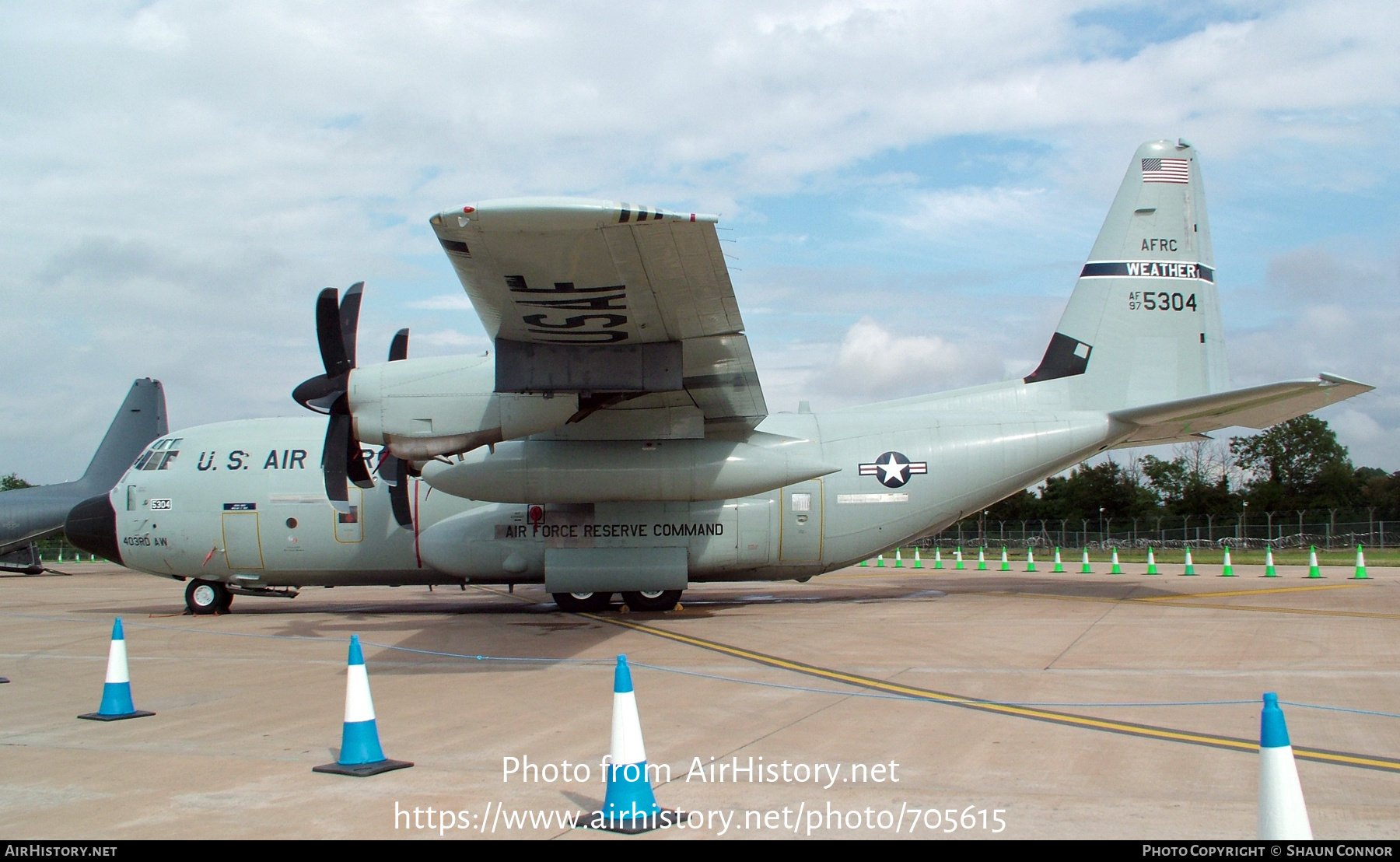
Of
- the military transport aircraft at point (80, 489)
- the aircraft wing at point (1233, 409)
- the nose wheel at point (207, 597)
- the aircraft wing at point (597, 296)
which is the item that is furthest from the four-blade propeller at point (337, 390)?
the military transport aircraft at point (80, 489)

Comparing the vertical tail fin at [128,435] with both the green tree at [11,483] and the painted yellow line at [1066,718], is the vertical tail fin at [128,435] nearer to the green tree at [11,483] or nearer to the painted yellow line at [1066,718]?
the painted yellow line at [1066,718]

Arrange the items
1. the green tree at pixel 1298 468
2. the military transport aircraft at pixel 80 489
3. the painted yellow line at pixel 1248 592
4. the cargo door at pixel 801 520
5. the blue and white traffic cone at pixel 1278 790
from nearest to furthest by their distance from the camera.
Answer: the blue and white traffic cone at pixel 1278 790, the cargo door at pixel 801 520, the painted yellow line at pixel 1248 592, the military transport aircraft at pixel 80 489, the green tree at pixel 1298 468

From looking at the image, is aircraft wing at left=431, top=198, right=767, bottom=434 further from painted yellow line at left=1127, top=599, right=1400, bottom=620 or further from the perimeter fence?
the perimeter fence

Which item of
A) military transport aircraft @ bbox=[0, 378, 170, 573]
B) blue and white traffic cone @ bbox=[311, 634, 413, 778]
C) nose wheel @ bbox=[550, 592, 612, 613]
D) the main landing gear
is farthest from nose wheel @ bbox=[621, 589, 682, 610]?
military transport aircraft @ bbox=[0, 378, 170, 573]

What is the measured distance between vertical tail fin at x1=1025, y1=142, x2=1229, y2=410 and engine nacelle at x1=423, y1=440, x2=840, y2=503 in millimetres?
5970

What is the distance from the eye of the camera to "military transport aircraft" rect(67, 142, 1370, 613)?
40.8 ft

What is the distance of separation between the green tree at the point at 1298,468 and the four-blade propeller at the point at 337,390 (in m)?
66.1

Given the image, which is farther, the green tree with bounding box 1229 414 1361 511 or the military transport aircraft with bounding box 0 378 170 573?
the green tree with bounding box 1229 414 1361 511

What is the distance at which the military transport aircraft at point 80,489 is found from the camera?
111ft

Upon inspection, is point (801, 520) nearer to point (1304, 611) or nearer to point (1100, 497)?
point (1304, 611)

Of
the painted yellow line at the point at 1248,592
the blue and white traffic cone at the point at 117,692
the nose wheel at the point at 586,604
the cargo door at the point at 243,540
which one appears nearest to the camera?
the blue and white traffic cone at the point at 117,692

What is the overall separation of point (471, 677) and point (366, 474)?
4.97 meters

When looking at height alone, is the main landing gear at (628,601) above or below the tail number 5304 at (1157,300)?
below

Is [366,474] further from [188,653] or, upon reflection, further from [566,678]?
[566,678]
